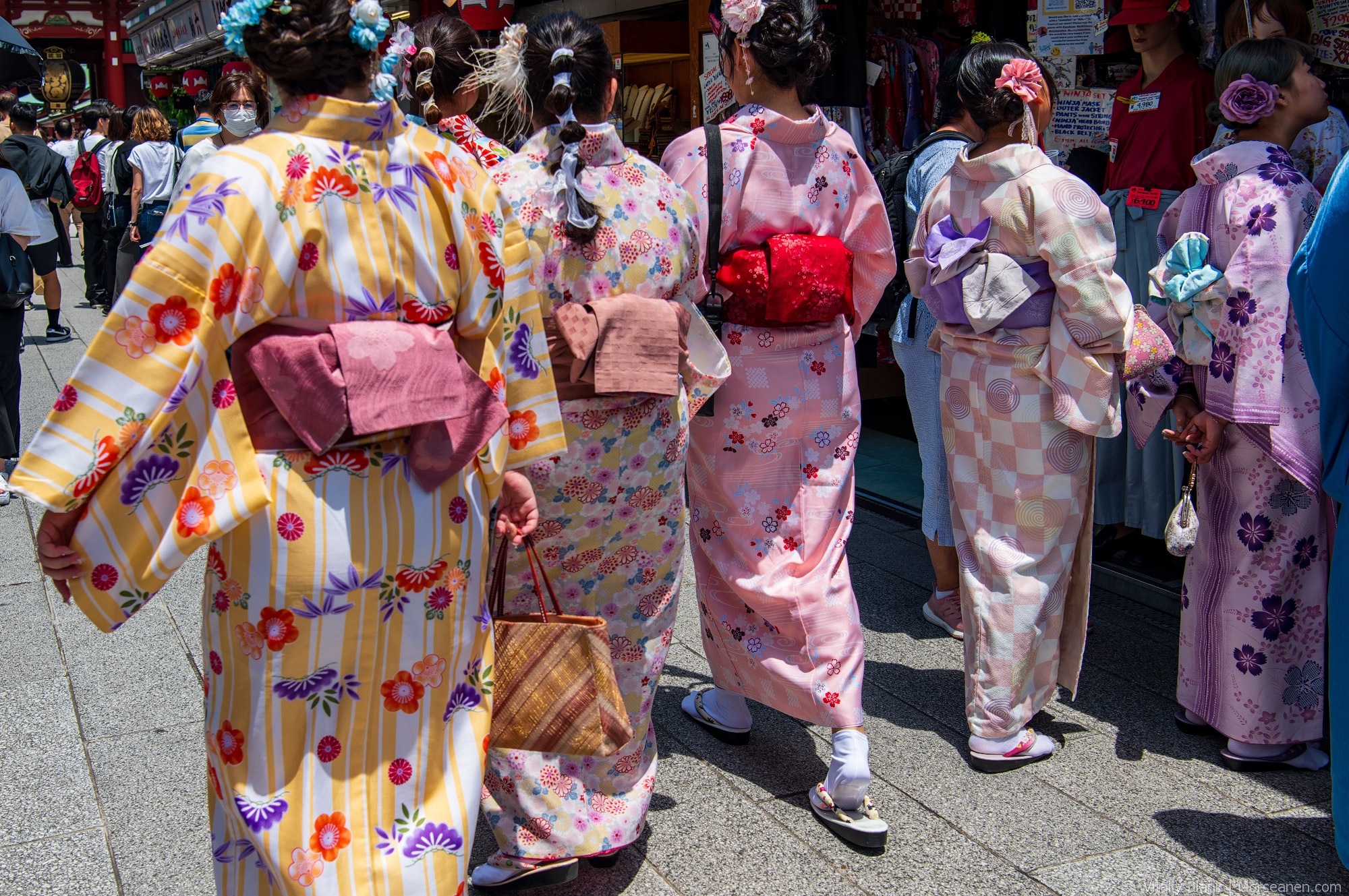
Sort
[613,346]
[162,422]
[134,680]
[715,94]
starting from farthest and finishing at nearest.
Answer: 1. [715,94]
2. [134,680]
3. [613,346]
4. [162,422]

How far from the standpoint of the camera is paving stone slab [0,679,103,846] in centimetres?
260

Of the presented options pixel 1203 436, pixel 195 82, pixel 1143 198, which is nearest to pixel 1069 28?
pixel 1143 198

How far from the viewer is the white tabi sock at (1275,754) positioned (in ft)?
9.50

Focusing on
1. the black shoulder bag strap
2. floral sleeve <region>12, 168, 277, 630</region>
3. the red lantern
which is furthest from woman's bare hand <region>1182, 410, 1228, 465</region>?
the red lantern

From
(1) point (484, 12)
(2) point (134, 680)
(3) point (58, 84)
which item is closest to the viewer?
(2) point (134, 680)

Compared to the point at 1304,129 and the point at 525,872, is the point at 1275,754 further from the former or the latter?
the point at 525,872

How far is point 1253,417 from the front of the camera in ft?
9.10

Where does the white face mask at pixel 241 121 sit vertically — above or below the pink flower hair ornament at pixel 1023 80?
Answer: above

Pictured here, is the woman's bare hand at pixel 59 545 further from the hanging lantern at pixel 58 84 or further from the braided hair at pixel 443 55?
the hanging lantern at pixel 58 84

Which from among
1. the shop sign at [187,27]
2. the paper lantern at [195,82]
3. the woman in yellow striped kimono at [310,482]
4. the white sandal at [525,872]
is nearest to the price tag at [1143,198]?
the woman in yellow striped kimono at [310,482]

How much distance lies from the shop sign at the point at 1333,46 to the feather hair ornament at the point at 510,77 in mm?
2742

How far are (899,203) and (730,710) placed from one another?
2003 mm

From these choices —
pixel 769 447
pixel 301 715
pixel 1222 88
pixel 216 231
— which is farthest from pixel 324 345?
pixel 1222 88

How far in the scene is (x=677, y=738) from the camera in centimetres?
309
